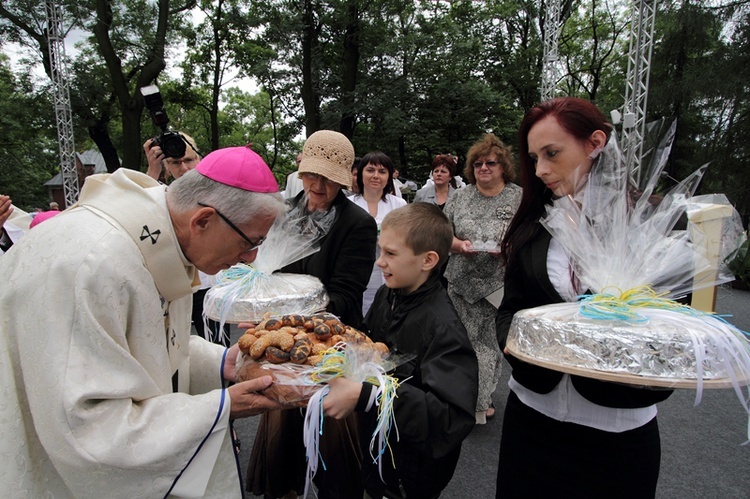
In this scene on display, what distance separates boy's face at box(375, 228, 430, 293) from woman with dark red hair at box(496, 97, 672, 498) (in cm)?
41

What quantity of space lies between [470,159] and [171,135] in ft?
7.29

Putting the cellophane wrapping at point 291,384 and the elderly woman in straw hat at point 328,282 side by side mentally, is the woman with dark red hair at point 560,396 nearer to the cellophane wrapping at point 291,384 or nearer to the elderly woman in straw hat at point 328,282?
the cellophane wrapping at point 291,384

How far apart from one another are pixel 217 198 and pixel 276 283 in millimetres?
898

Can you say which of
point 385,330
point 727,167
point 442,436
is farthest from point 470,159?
point 727,167

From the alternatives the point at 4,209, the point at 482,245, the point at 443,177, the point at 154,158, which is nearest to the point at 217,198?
the point at 482,245

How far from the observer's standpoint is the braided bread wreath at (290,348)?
1391mm

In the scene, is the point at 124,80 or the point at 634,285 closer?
the point at 634,285

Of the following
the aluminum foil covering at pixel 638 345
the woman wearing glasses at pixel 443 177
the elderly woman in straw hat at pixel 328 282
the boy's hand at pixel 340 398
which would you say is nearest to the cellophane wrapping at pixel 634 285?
the aluminum foil covering at pixel 638 345

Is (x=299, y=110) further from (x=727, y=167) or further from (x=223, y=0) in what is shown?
(x=727, y=167)

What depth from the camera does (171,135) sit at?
9.20 ft

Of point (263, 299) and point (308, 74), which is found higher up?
point (308, 74)

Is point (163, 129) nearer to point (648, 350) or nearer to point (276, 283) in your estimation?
point (276, 283)

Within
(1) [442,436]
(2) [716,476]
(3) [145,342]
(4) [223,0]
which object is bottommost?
(2) [716,476]

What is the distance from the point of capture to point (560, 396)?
1520 mm
